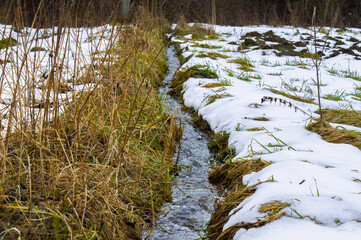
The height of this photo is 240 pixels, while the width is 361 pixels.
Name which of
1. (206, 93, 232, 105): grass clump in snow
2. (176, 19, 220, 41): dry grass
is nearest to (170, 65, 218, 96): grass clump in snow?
(206, 93, 232, 105): grass clump in snow

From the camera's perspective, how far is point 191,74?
14.6 feet

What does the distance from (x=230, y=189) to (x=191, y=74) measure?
2658mm

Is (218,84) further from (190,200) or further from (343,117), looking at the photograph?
(190,200)

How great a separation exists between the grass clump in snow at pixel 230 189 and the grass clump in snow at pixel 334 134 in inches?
23.5

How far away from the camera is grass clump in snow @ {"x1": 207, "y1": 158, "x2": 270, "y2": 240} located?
1.59m

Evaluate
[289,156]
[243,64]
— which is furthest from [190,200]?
[243,64]

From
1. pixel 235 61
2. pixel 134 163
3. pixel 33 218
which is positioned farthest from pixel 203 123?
pixel 235 61

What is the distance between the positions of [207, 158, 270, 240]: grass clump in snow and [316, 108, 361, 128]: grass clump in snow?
1010 mm

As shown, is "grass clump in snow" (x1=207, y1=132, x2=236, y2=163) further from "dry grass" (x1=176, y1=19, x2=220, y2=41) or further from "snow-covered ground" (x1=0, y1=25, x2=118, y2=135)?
"dry grass" (x1=176, y1=19, x2=220, y2=41)

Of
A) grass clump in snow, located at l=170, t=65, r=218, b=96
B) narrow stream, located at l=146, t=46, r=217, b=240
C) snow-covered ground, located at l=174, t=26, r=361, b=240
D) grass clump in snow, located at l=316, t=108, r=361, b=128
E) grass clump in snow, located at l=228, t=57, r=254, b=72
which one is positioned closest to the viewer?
snow-covered ground, located at l=174, t=26, r=361, b=240

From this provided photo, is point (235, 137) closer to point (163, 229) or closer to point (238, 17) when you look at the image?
point (163, 229)

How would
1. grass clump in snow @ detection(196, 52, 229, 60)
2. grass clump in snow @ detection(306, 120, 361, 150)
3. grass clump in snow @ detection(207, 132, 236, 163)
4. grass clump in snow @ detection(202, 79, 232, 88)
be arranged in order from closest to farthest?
1. grass clump in snow @ detection(306, 120, 361, 150)
2. grass clump in snow @ detection(207, 132, 236, 163)
3. grass clump in snow @ detection(202, 79, 232, 88)
4. grass clump in snow @ detection(196, 52, 229, 60)

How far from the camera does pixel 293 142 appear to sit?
2.21m

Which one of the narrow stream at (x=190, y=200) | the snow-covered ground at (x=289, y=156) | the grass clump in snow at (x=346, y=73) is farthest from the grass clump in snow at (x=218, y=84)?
the grass clump in snow at (x=346, y=73)
